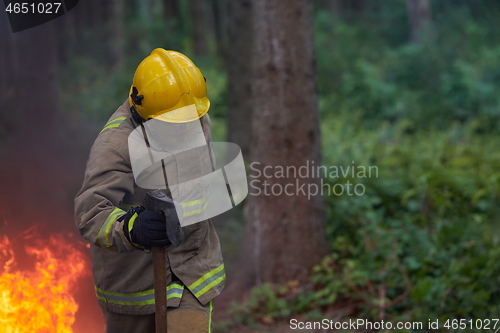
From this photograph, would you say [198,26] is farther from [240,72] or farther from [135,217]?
[135,217]

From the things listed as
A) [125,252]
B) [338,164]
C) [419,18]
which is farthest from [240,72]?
[419,18]

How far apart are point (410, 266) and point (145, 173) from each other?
3611 mm

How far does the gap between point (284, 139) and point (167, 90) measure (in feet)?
9.67

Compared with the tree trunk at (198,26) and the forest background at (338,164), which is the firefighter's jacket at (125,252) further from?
the tree trunk at (198,26)

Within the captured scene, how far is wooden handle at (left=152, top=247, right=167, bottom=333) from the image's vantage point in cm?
235

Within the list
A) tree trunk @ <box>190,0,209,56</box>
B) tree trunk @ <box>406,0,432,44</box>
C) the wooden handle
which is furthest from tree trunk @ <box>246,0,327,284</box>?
tree trunk @ <box>190,0,209,56</box>

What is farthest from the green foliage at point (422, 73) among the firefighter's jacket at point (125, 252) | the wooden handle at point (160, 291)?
the wooden handle at point (160, 291)

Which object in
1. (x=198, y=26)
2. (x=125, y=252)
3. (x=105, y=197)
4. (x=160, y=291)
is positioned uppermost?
(x=105, y=197)

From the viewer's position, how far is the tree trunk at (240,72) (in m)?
8.50

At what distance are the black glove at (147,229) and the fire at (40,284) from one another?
99 cm

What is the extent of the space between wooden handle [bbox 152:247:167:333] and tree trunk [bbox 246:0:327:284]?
9.84ft

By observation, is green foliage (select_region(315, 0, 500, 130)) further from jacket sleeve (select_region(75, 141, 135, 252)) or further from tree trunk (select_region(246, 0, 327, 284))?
jacket sleeve (select_region(75, 141, 135, 252))

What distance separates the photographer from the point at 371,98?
12.7 meters

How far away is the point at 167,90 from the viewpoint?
243 centimetres
